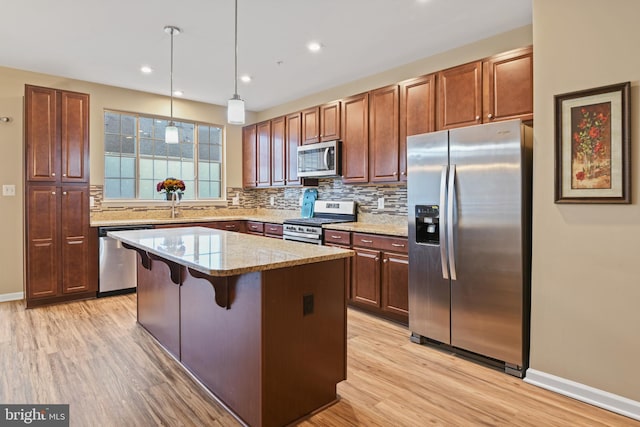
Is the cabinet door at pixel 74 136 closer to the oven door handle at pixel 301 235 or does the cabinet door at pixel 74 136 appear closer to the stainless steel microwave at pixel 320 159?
the oven door handle at pixel 301 235

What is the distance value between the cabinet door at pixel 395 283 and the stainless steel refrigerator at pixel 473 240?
25 cm

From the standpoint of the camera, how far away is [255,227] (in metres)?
5.21

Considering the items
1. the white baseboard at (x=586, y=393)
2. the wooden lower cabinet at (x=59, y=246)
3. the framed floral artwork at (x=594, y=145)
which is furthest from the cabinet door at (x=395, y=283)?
the wooden lower cabinet at (x=59, y=246)

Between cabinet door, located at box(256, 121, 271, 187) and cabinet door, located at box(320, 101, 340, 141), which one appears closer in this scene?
cabinet door, located at box(320, 101, 340, 141)

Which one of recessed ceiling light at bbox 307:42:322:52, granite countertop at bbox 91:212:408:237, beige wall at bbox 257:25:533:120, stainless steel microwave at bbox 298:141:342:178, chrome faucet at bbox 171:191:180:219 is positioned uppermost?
recessed ceiling light at bbox 307:42:322:52

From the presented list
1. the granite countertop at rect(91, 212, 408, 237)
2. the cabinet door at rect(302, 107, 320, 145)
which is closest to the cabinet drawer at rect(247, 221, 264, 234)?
the granite countertop at rect(91, 212, 408, 237)

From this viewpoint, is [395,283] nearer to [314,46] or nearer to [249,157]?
[314,46]

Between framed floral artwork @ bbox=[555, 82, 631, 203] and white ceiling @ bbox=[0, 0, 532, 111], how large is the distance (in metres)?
1.07

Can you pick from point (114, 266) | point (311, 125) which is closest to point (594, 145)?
point (311, 125)

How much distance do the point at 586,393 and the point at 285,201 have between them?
429 centimetres

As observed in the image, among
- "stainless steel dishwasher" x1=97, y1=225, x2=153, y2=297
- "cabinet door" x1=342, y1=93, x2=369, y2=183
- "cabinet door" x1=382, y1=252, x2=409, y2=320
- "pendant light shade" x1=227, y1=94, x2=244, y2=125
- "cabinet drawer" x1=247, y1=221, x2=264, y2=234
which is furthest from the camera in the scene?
"cabinet drawer" x1=247, y1=221, x2=264, y2=234

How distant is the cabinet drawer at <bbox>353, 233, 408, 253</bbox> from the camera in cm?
331

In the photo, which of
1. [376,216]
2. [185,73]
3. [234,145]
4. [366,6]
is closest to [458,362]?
[376,216]

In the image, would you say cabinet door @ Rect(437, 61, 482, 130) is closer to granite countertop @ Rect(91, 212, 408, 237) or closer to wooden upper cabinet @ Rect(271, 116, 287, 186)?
granite countertop @ Rect(91, 212, 408, 237)
